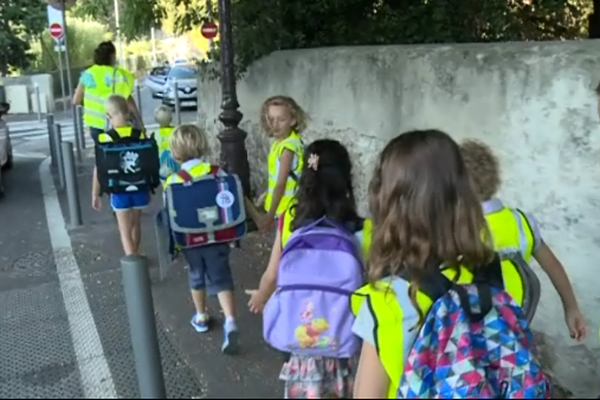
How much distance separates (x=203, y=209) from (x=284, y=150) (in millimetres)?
719

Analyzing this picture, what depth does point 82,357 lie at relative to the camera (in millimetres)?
4941

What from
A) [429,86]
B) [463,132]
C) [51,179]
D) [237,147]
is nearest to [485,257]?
[463,132]

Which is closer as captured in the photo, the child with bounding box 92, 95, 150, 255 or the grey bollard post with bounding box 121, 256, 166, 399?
the grey bollard post with bounding box 121, 256, 166, 399

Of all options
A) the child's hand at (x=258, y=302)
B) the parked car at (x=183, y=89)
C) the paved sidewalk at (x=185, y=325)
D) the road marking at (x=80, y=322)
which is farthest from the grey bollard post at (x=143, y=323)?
the parked car at (x=183, y=89)

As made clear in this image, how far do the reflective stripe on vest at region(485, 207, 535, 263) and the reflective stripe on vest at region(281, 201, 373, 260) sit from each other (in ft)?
1.42

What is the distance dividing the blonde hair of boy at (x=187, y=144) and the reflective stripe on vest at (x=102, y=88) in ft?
11.9

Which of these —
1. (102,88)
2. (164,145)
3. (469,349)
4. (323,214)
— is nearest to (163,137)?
(164,145)

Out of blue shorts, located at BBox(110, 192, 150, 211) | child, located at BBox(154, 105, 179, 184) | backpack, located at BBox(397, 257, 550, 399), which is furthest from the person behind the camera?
child, located at BBox(154, 105, 179, 184)

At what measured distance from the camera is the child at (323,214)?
3.19 m

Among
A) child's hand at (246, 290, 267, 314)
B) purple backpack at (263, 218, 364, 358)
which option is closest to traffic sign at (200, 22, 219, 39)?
child's hand at (246, 290, 267, 314)

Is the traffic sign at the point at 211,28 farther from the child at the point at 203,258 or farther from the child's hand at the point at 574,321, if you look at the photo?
the child's hand at the point at 574,321

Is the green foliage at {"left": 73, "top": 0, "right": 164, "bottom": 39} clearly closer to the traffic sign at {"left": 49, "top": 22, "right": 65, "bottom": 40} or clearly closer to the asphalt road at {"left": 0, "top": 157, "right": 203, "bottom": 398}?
the asphalt road at {"left": 0, "top": 157, "right": 203, "bottom": 398}

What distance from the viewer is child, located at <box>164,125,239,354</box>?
4.91m

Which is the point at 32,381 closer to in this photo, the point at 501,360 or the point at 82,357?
the point at 82,357
